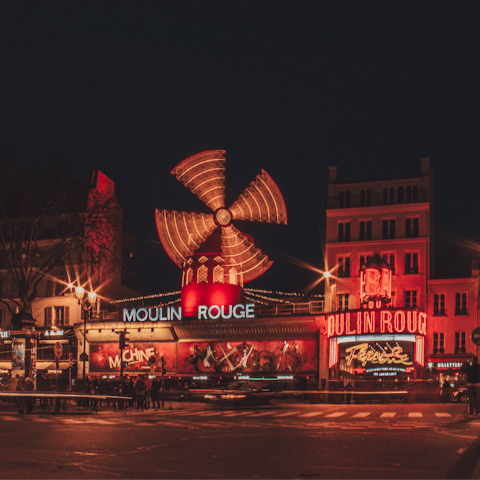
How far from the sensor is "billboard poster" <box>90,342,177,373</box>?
46.1m

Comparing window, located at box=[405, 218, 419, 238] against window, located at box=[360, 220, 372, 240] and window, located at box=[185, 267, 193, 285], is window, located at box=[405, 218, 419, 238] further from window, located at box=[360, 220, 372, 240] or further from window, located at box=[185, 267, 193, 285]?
window, located at box=[185, 267, 193, 285]

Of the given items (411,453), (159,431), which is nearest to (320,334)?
(159,431)

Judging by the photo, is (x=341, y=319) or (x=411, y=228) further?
(x=411, y=228)

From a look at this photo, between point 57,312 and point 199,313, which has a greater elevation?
point 199,313

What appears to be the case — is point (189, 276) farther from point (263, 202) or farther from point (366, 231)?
point (366, 231)

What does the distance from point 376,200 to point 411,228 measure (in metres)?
2.75

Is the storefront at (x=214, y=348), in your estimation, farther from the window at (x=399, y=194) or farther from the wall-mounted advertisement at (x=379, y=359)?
the window at (x=399, y=194)

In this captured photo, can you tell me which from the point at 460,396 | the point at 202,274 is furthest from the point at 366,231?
the point at 460,396

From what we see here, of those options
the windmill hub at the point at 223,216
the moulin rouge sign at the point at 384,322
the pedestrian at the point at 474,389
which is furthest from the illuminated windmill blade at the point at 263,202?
the pedestrian at the point at 474,389

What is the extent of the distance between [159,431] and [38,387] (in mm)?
15770

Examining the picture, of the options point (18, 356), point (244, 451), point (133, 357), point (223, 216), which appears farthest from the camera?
point (18, 356)

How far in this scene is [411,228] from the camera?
42156 millimetres

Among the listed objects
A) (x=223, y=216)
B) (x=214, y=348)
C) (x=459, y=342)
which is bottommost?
(x=214, y=348)

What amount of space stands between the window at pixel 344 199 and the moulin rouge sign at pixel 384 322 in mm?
7429
